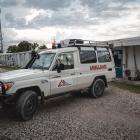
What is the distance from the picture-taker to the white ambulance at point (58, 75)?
29.5 ft

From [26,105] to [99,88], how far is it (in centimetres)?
433

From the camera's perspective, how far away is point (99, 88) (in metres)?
12.6

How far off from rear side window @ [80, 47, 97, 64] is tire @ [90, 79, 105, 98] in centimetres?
88

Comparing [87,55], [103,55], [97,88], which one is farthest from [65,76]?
[103,55]

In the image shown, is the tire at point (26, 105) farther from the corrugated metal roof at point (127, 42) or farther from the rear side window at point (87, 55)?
the corrugated metal roof at point (127, 42)

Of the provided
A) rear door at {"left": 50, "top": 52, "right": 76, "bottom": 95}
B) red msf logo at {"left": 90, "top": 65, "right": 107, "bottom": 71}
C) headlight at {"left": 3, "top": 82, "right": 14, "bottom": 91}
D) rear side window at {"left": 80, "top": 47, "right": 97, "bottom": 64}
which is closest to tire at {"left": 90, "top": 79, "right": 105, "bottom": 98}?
red msf logo at {"left": 90, "top": 65, "right": 107, "bottom": 71}

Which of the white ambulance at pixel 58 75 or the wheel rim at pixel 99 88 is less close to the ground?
the white ambulance at pixel 58 75

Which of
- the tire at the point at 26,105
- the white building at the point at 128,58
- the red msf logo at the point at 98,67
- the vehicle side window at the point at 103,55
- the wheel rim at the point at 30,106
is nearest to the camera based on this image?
the tire at the point at 26,105

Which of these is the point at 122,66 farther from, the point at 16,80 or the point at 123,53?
the point at 16,80

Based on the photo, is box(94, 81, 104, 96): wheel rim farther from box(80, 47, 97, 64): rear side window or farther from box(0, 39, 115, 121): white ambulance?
box(80, 47, 97, 64): rear side window

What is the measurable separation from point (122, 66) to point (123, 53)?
0.89 m

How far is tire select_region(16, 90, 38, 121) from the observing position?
29.2 ft

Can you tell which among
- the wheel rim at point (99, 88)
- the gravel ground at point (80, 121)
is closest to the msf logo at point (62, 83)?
the gravel ground at point (80, 121)

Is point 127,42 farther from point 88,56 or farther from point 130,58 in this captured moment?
point 88,56
